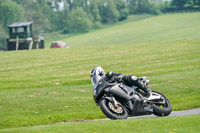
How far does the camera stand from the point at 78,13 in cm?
12950

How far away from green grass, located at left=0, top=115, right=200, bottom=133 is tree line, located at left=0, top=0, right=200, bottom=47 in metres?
95.9

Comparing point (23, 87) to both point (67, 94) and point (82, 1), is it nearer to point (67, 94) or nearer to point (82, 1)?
point (67, 94)

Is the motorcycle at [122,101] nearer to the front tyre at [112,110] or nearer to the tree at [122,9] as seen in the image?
the front tyre at [112,110]

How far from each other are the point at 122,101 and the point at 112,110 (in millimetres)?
568

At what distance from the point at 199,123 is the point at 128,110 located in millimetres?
2410

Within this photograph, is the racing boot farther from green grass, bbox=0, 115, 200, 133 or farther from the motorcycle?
green grass, bbox=0, 115, 200, 133

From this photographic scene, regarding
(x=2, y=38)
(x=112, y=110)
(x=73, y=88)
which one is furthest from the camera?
(x=2, y=38)

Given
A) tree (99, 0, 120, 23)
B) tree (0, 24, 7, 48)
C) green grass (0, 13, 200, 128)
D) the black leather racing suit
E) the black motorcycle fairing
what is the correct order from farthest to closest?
tree (99, 0, 120, 23), tree (0, 24, 7, 48), green grass (0, 13, 200, 128), the black leather racing suit, the black motorcycle fairing

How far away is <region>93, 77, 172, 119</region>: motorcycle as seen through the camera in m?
12.9

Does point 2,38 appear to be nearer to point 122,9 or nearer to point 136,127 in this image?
point 122,9

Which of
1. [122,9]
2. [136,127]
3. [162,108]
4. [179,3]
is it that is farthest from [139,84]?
[122,9]

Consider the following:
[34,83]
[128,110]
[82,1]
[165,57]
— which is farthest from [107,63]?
[82,1]

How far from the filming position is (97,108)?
671 inches

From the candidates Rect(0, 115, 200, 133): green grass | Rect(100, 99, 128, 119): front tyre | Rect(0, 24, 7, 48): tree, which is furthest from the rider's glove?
Rect(0, 24, 7, 48): tree
